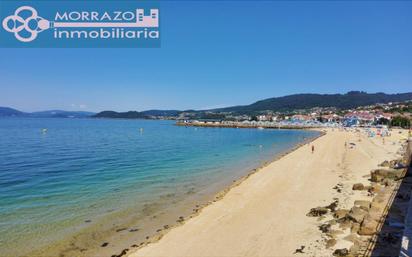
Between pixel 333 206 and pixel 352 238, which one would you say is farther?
pixel 333 206

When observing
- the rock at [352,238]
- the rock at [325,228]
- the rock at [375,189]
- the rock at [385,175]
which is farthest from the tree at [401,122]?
the rock at [352,238]

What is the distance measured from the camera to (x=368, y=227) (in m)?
10.3

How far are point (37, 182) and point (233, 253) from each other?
16.0m

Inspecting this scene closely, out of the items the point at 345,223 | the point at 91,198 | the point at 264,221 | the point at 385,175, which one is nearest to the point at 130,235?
the point at 264,221

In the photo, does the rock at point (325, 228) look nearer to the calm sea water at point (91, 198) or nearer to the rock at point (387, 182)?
the calm sea water at point (91, 198)

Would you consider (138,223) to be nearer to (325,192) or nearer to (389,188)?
(325,192)

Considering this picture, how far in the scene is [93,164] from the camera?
2869 cm

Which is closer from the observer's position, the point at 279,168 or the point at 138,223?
the point at 138,223

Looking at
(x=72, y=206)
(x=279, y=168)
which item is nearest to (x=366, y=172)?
A: (x=279, y=168)

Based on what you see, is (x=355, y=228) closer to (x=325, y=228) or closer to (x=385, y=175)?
(x=325, y=228)

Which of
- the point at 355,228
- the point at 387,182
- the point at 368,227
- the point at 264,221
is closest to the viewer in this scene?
the point at 368,227

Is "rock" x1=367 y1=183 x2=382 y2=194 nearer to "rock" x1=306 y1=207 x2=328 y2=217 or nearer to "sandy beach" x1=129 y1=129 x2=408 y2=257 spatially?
"sandy beach" x1=129 y1=129 x2=408 y2=257

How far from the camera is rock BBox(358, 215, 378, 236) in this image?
10.2m

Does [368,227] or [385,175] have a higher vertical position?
[368,227]
